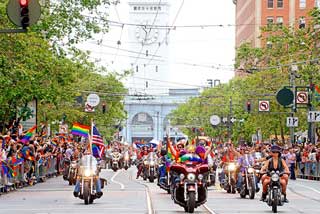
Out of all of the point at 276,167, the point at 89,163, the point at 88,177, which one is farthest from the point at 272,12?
the point at 276,167

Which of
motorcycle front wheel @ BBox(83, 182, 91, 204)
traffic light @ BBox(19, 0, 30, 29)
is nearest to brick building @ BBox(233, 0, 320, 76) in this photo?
motorcycle front wheel @ BBox(83, 182, 91, 204)

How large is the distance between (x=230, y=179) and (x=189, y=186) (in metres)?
10.0

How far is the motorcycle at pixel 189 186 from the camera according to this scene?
22.9 meters

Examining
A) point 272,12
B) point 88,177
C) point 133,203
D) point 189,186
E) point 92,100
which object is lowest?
point 133,203

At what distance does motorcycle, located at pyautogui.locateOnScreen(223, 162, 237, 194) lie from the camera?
32.1 metres

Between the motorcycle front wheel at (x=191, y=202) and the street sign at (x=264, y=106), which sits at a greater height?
the street sign at (x=264, y=106)

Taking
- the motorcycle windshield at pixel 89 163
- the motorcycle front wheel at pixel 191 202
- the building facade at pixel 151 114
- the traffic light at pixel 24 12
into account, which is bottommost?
the motorcycle front wheel at pixel 191 202

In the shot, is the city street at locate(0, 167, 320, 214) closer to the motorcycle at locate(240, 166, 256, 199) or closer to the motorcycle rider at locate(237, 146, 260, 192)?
the motorcycle at locate(240, 166, 256, 199)

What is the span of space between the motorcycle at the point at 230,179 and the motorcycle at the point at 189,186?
8.24 meters

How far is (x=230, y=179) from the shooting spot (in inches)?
1291

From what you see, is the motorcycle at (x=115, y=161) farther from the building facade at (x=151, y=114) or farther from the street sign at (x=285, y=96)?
the building facade at (x=151, y=114)

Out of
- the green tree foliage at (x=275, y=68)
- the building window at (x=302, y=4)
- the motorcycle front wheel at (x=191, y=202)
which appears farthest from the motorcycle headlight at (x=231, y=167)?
the building window at (x=302, y=4)

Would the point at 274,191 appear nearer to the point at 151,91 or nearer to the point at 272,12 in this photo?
the point at 272,12

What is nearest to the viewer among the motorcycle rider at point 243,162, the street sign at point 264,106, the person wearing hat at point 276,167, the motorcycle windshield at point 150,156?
the person wearing hat at point 276,167
